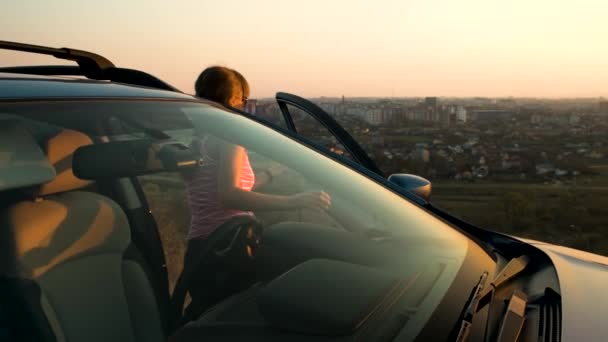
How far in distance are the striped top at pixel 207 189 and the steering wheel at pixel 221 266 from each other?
0.14 m

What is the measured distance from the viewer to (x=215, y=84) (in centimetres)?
304

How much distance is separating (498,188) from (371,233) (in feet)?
23.5

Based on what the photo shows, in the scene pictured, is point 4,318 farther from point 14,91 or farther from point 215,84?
point 215,84

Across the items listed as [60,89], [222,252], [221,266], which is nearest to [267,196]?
[222,252]

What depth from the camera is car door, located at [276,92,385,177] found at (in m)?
2.55

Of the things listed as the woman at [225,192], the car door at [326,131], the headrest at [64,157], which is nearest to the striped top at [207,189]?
the woman at [225,192]

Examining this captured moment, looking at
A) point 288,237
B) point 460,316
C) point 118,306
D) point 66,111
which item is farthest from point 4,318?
point 460,316

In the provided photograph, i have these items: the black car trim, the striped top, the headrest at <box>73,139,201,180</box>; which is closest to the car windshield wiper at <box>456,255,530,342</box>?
the striped top

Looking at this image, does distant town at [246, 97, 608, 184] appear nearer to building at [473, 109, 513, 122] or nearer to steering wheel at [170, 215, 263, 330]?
building at [473, 109, 513, 122]

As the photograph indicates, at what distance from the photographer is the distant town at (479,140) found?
7.87 m

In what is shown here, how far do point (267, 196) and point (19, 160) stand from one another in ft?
3.26

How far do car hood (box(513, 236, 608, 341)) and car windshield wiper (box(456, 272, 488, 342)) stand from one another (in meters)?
0.20

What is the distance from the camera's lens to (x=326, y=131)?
2.64 meters

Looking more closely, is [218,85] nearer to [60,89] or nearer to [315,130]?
[315,130]
